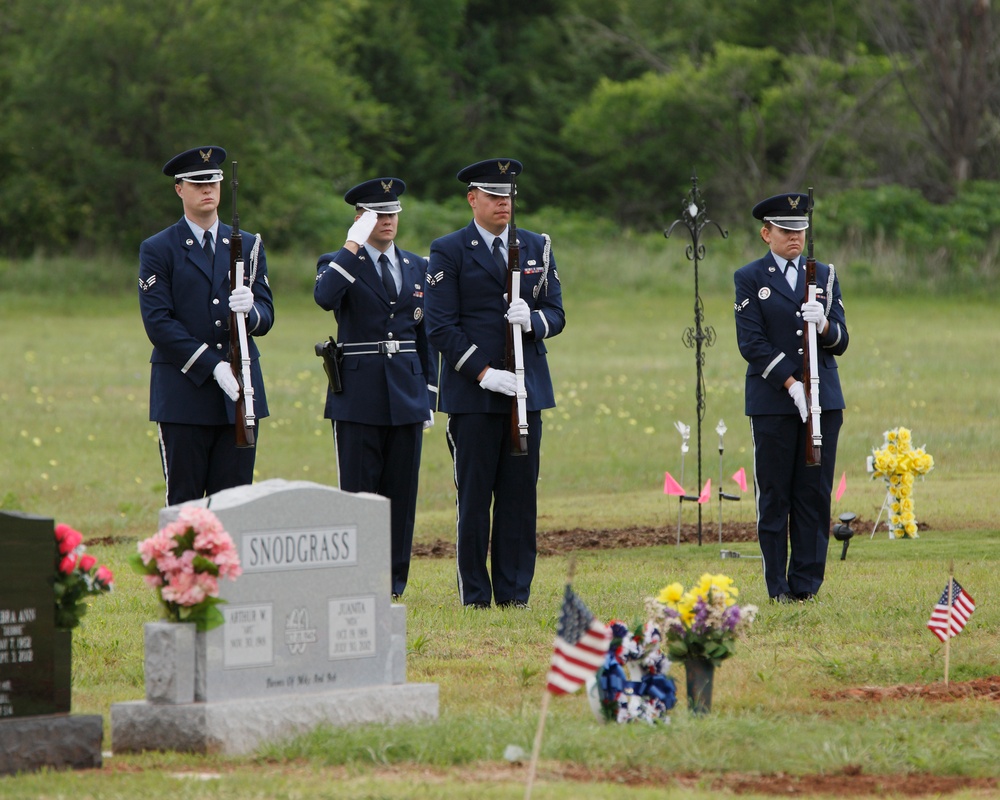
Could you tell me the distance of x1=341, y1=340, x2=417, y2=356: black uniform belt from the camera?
33.1 ft

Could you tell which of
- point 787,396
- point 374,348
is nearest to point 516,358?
point 374,348

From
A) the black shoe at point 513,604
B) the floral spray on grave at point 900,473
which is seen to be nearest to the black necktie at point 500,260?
the black shoe at point 513,604

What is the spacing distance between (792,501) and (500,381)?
1.96 m

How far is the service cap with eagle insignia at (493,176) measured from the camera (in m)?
9.55

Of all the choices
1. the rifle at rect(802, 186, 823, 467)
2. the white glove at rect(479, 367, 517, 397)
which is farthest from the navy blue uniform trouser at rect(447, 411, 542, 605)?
the rifle at rect(802, 186, 823, 467)

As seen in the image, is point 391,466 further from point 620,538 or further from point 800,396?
point 620,538

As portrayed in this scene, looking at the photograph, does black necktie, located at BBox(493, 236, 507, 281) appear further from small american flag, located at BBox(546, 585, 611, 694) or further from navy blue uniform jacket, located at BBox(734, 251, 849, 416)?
small american flag, located at BBox(546, 585, 611, 694)

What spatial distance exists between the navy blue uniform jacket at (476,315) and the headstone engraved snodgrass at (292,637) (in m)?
2.72

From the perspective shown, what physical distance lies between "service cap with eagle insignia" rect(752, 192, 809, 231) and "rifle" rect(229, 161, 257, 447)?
3.10 metres

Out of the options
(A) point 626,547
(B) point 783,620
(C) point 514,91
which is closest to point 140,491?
(A) point 626,547

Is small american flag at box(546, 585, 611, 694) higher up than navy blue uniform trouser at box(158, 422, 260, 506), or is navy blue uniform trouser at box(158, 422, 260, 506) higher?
navy blue uniform trouser at box(158, 422, 260, 506)

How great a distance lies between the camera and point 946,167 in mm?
43656

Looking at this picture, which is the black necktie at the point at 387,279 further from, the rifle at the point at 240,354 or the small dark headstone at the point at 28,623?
the small dark headstone at the point at 28,623

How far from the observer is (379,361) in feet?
33.1
